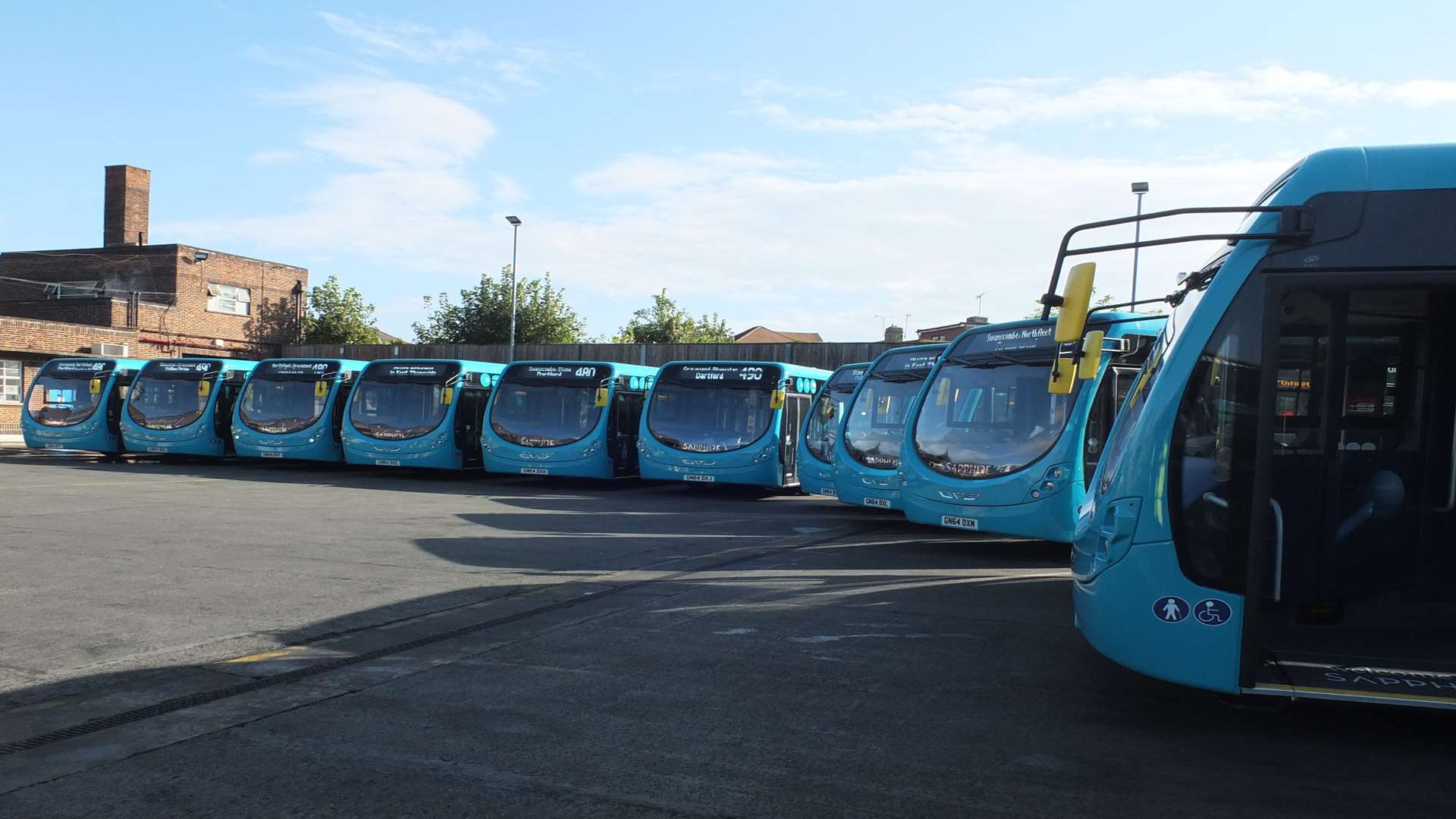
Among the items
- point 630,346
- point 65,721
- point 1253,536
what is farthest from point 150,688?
point 630,346

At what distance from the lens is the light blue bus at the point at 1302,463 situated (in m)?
5.30

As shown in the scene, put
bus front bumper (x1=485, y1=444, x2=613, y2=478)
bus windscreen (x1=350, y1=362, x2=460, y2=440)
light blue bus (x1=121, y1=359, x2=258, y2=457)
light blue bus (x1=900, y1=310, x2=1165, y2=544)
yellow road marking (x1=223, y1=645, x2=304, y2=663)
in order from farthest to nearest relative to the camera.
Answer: light blue bus (x1=121, y1=359, x2=258, y2=457), bus windscreen (x1=350, y1=362, x2=460, y2=440), bus front bumper (x1=485, y1=444, x2=613, y2=478), light blue bus (x1=900, y1=310, x2=1165, y2=544), yellow road marking (x1=223, y1=645, x2=304, y2=663)

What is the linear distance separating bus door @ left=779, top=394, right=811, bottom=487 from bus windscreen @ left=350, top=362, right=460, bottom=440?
6786 millimetres

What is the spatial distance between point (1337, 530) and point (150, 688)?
6471mm

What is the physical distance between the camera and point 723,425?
19.4m

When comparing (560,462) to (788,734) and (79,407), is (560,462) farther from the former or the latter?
(788,734)

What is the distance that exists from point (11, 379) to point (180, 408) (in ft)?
54.3

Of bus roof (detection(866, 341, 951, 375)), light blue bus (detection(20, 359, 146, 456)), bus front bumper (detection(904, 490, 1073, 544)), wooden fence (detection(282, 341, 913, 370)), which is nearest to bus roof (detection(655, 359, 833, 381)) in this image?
bus roof (detection(866, 341, 951, 375))

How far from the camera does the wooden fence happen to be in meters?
32.7

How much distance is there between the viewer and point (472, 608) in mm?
8250

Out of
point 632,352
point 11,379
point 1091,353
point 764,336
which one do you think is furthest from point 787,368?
point 764,336

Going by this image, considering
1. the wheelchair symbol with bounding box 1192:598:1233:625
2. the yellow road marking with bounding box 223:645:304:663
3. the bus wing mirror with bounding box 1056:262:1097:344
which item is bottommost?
the yellow road marking with bounding box 223:645:304:663

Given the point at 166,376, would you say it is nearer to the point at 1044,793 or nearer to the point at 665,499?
the point at 665,499

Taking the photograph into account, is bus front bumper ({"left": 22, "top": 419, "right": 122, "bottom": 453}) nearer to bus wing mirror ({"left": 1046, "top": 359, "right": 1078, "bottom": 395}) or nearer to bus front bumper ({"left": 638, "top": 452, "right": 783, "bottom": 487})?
bus front bumper ({"left": 638, "top": 452, "right": 783, "bottom": 487})
